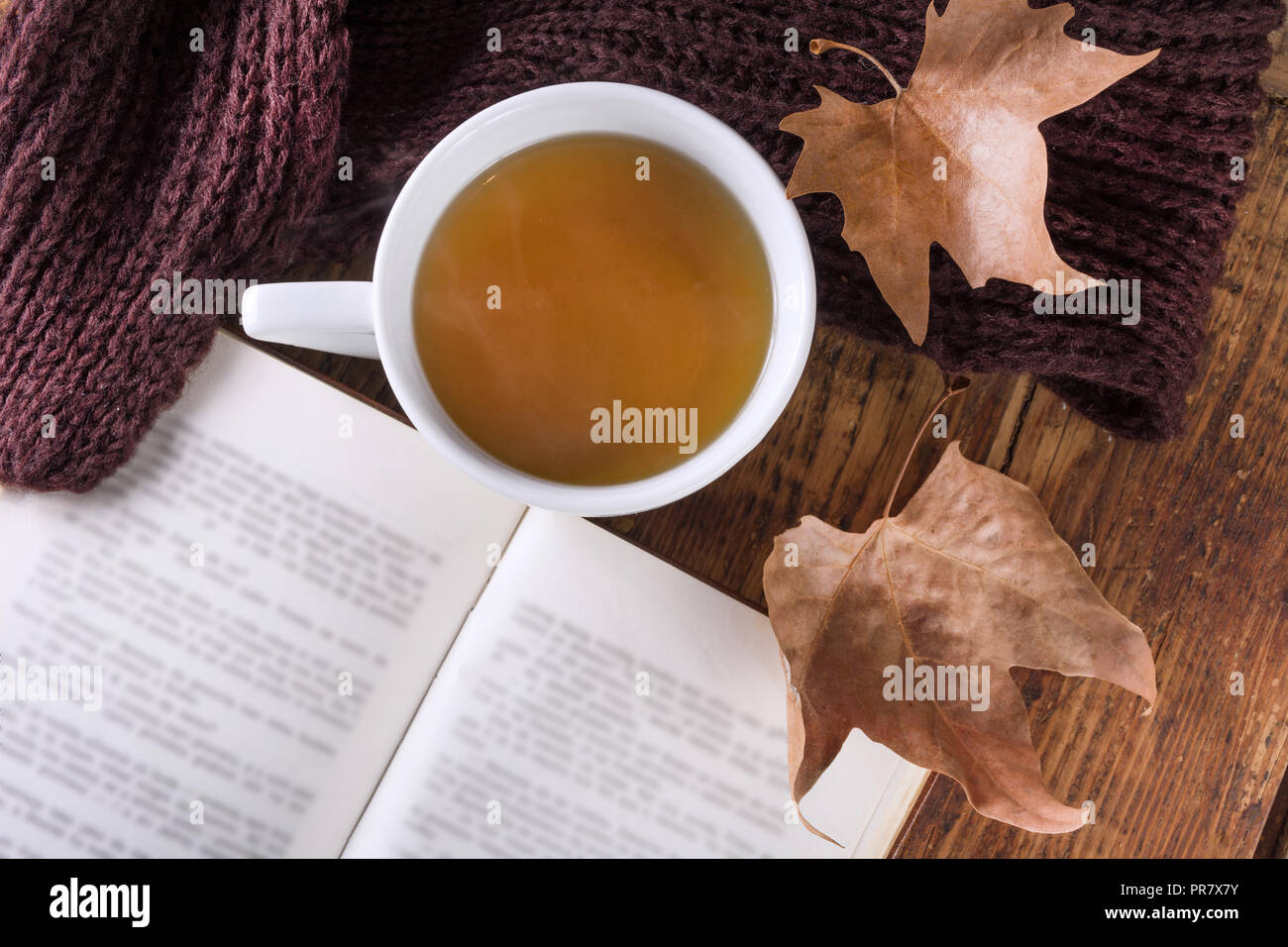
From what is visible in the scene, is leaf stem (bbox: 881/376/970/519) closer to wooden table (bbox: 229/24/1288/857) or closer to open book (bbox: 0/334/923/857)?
wooden table (bbox: 229/24/1288/857)

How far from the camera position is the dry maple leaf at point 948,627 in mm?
542

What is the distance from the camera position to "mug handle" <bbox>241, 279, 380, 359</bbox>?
0.45 meters

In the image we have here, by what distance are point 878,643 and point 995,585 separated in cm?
7

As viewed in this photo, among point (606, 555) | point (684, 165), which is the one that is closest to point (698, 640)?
point (606, 555)

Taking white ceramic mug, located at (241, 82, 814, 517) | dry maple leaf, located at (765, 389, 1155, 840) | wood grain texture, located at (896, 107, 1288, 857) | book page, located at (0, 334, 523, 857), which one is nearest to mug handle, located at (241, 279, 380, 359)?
white ceramic mug, located at (241, 82, 814, 517)

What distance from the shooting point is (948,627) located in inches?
21.7

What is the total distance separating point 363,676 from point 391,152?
0.33 meters

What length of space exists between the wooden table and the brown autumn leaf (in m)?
0.10

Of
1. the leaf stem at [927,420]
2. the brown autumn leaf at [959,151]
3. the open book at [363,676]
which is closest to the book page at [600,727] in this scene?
the open book at [363,676]

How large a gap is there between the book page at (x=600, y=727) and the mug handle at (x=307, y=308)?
18cm

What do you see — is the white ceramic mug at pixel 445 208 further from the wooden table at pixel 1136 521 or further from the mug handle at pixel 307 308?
the wooden table at pixel 1136 521

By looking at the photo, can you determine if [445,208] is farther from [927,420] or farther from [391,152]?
[927,420]

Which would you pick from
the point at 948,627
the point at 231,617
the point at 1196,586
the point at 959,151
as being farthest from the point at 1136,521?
the point at 231,617

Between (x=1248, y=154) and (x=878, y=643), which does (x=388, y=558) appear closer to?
(x=878, y=643)
